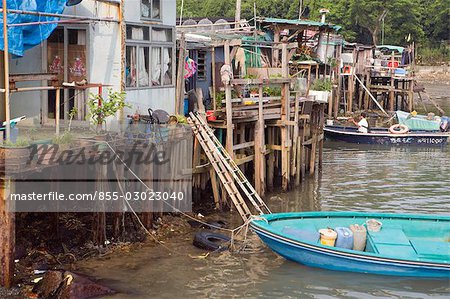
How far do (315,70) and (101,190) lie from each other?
66.2 feet

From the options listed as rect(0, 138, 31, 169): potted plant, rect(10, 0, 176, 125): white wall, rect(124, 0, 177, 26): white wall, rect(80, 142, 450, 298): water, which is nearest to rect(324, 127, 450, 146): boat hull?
rect(124, 0, 177, 26): white wall

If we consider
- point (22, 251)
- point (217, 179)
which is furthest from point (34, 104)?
point (217, 179)

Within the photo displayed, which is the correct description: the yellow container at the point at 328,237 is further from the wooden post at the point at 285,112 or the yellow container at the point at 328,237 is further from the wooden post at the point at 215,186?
the wooden post at the point at 285,112

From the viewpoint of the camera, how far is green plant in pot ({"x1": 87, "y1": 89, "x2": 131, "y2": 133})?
1263cm

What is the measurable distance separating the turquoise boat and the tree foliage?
134 feet

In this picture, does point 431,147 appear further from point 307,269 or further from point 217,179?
point 307,269

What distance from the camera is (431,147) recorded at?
29703 millimetres

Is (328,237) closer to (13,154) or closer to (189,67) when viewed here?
(13,154)

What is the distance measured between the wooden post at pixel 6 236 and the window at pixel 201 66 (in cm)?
1080

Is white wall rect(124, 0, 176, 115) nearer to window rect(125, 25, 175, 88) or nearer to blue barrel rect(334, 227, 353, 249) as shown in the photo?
window rect(125, 25, 175, 88)

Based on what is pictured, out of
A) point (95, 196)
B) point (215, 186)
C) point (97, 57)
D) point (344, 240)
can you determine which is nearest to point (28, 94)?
point (97, 57)

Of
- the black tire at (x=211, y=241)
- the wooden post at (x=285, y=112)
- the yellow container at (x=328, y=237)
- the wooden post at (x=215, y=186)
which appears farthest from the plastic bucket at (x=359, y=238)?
the wooden post at (x=285, y=112)

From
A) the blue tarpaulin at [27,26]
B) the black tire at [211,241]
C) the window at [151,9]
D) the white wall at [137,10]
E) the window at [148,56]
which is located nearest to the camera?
the blue tarpaulin at [27,26]

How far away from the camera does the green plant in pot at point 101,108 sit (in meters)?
12.6
